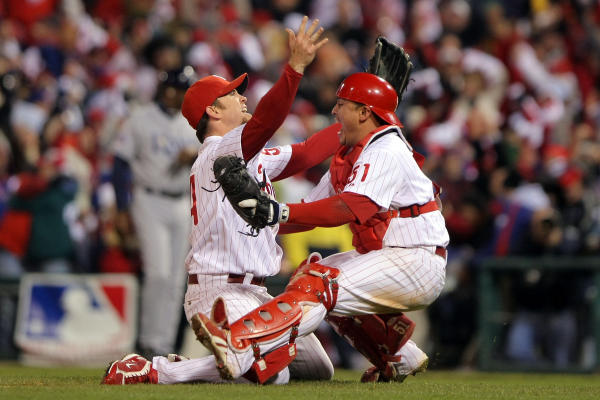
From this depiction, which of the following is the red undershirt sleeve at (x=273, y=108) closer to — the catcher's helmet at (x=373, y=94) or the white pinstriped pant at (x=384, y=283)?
the catcher's helmet at (x=373, y=94)

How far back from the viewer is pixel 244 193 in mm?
4508

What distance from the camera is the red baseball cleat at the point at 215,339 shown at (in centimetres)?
445

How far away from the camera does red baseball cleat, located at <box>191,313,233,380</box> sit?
14.6 feet

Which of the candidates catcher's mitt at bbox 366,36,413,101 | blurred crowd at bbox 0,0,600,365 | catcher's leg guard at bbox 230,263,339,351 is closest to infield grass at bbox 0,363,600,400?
catcher's leg guard at bbox 230,263,339,351

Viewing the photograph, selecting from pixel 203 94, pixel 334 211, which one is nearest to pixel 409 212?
pixel 334 211

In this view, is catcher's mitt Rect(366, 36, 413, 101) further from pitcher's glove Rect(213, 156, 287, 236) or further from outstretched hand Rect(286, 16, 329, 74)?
pitcher's glove Rect(213, 156, 287, 236)

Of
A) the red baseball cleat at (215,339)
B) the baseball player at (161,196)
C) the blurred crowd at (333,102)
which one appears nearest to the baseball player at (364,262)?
the red baseball cleat at (215,339)

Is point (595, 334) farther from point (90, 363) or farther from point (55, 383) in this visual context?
point (55, 383)

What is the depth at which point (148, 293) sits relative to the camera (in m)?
8.12

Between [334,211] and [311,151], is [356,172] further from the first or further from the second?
[311,151]

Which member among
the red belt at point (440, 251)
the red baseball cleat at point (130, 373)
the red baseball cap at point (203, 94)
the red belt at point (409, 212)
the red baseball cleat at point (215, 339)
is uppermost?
the red baseball cap at point (203, 94)

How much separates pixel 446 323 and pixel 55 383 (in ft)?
14.3

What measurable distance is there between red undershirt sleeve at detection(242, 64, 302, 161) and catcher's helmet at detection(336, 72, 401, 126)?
1.70 feet

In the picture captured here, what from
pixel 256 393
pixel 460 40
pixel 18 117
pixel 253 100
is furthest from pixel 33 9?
pixel 256 393
